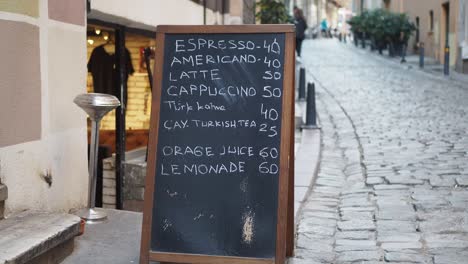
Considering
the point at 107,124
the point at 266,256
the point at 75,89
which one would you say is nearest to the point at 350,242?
the point at 266,256

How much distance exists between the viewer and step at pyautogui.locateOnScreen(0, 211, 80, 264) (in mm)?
3777

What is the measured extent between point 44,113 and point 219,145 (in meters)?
1.49

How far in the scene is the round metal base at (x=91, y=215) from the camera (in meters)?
5.42

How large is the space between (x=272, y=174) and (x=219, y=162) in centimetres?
34

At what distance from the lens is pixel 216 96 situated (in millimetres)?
4406

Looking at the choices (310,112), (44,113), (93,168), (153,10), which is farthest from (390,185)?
(310,112)

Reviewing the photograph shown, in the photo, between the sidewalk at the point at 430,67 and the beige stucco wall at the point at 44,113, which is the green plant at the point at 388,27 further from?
the beige stucco wall at the point at 44,113

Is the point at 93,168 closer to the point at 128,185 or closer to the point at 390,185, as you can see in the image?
the point at 128,185

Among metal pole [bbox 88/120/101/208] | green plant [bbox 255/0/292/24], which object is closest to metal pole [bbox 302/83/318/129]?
green plant [bbox 255/0/292/24]

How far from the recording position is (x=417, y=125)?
1112 cm

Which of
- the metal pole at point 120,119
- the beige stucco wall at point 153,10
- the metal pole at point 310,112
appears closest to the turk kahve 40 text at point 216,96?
the beige stucco wall at point 153,10

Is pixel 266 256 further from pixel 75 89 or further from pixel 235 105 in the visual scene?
pixel 75 89

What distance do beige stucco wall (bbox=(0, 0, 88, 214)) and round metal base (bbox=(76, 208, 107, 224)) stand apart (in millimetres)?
151

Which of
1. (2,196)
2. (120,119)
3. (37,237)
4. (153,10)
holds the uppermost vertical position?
(153,10)
